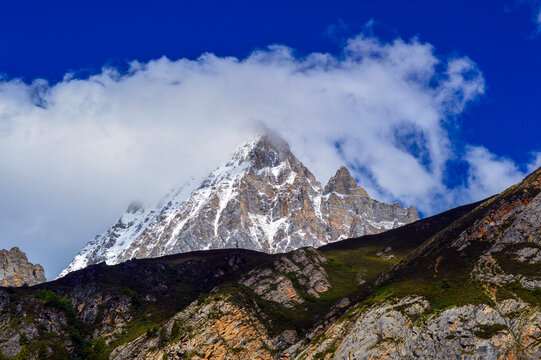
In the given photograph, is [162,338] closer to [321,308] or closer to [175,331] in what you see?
[175,331]

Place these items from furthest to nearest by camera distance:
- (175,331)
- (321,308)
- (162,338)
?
(321,308) → (175,331) → (162,338)

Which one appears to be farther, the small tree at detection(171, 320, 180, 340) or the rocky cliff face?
the small tree at detection(171, 320, 180, 340)

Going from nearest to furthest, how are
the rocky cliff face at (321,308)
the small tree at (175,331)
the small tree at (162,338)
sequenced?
1. the rocky cliff face at (321,308)
2. the small tree at (162,338)
3. the small tree at (175,331)

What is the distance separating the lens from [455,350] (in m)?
91.2

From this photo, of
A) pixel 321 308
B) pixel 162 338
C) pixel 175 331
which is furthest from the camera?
pixel 321 308

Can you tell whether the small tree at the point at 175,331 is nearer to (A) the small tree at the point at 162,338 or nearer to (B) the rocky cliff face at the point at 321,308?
(B) the rocky cliff face at the point at 321,308

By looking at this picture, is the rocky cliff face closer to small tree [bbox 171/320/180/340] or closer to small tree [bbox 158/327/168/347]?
small tree [bbox 171/320/180/340]

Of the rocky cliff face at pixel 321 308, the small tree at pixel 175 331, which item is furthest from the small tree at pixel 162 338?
the small tree at pixel 175 331

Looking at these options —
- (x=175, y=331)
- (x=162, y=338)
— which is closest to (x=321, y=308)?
(x=175, y=331)

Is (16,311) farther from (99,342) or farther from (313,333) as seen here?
(313,333)

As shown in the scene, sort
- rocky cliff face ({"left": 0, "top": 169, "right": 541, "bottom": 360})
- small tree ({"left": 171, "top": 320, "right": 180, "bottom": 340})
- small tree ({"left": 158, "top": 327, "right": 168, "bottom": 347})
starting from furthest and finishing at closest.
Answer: small tree ({"left": 171, "top": 320, "right": 180, "bottom": 340}), small tree ({"left": 158, "top": 327, "right": 168, "bottom": 347}), rocky cliff face ({"left": 0, "top": 169, "right": 541, "bottom": 360})

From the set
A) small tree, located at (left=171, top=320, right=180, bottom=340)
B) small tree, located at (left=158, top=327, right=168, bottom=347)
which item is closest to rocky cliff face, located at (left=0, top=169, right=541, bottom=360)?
small tree, located at (left=171, top=320, right=180, bottom=340)

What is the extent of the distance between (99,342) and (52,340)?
51.7 feet

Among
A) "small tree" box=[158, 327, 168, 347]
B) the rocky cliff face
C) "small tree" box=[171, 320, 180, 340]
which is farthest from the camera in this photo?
"small tree" box=[171, 320, 180, 340]
